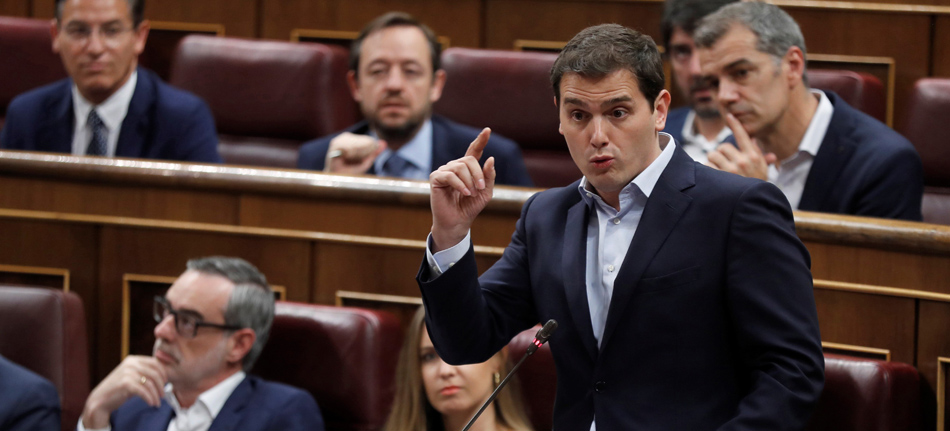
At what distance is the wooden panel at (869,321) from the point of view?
0.70 m

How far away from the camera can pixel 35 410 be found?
77 cm

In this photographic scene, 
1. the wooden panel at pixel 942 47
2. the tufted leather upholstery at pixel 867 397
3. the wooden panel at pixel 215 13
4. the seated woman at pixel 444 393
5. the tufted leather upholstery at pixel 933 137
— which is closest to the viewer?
the tufted leather upholstery at pixel 867 397

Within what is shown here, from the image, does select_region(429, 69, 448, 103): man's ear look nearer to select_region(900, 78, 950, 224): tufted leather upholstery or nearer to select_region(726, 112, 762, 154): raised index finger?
select_region(726, 112, 762, 154): raised index finger

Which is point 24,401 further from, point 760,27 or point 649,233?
point 760,27

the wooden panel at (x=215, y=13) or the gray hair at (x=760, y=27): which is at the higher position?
the wooden panel at (x=215, y=13)

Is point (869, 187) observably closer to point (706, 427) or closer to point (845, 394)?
point (845, 394)

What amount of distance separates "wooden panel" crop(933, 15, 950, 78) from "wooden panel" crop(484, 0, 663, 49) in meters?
0.30

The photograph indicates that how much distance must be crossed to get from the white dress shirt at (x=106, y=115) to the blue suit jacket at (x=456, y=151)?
0.19m

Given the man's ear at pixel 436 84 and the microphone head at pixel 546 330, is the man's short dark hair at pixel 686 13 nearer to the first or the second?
the man's ear at pixel 436 84

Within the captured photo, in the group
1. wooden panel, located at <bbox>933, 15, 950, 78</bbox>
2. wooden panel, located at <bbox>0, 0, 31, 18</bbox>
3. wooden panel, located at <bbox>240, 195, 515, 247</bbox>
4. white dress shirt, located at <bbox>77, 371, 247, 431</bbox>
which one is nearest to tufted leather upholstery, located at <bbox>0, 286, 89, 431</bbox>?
white dress shirt, located at <bbox>77, 371, 247, 431</bbox>

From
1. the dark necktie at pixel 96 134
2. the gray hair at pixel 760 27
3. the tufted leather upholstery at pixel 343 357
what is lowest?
the tufted leather upholstery at pixel 343 357

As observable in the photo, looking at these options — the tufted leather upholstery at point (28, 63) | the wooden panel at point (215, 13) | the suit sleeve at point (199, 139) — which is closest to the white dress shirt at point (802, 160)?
the suit sleeve at point (199, 139)

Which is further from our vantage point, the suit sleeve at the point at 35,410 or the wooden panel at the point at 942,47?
the wooden panel at the point at 942,47

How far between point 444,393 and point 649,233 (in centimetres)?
33
